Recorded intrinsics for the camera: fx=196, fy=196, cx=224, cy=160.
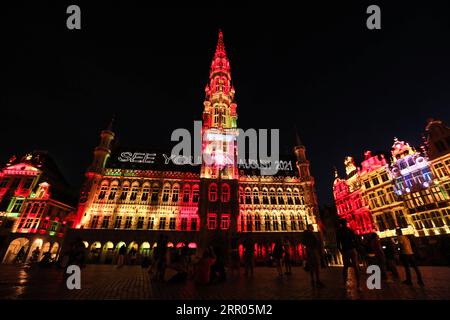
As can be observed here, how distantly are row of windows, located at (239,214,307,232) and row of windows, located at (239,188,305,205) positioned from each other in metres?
2.18

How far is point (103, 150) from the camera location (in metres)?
31.2

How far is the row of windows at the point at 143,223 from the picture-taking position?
2685 centimetres

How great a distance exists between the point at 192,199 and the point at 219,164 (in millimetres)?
6770

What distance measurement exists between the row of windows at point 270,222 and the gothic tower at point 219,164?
2847 millimetres

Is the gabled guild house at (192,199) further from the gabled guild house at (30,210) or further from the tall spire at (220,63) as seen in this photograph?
the tall spire at (220,63)

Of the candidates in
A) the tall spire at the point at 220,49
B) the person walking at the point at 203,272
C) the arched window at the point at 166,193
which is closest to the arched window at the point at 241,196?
the arched window at the point at 166,193

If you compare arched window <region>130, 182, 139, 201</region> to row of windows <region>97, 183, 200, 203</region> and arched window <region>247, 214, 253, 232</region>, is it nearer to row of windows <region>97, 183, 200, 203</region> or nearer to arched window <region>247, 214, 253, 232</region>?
row of windows <region>97, 183, 200, 203</region>

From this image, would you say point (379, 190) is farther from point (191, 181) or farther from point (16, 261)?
point (16, 261)

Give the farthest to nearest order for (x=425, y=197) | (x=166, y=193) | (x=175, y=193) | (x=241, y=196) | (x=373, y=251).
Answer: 1. (x=241, y=196)
2. (x=175, y=193)
3. (x=166, y=193)
4. (x=425, y=197)
5. (x=373, y=251)

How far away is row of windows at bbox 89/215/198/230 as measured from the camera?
26852 mm

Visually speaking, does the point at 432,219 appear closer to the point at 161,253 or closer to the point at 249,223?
the point at 249,223

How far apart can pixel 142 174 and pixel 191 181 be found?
7.72m

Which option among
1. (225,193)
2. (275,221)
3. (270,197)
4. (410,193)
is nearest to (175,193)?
(225,193)

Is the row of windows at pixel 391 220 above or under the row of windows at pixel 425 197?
under
